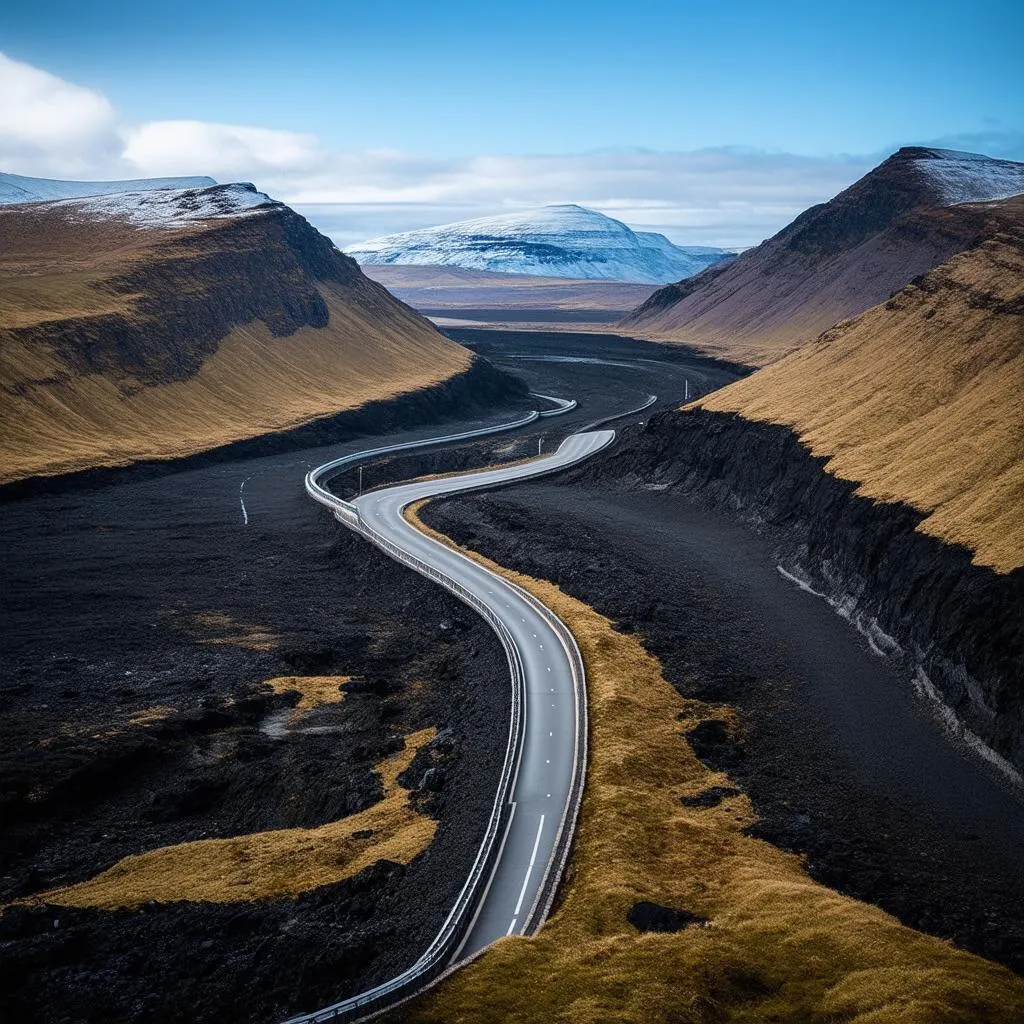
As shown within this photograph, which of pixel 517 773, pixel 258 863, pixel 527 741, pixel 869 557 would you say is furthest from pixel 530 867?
pixel 869 557

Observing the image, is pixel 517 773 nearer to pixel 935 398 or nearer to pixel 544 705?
pixel 544 705

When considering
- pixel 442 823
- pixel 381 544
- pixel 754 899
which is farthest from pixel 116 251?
pixel 754 899

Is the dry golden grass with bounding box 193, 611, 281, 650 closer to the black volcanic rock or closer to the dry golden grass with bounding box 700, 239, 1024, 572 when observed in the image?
the black volcanic rock

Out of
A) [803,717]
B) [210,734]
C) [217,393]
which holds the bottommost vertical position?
[210,734]

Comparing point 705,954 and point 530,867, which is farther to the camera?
point 530,867

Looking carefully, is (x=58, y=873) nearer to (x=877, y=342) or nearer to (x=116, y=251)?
(x=877, y=342)

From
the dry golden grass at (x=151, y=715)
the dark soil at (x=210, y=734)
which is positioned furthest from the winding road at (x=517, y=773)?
the dry golden grass at (x=151, y=715)

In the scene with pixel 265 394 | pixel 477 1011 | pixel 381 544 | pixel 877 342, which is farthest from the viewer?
pixel 265 394
